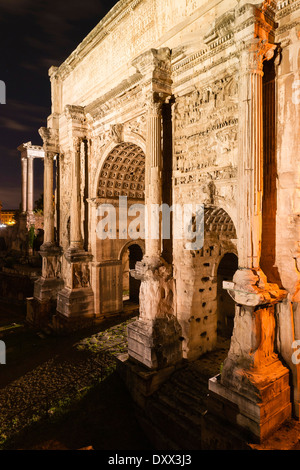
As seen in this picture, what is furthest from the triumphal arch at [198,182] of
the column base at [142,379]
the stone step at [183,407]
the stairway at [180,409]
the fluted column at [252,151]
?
Result: the stone step at [183,407]

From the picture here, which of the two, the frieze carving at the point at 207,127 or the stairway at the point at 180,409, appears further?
the frieze carving at the point at 207,127

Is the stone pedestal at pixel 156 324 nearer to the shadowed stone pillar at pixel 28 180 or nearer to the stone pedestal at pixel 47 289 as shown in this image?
the stone pedestal at pixel 47 289

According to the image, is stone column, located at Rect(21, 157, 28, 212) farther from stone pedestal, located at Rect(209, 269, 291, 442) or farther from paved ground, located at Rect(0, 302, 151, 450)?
stone pedestal, located at Rect(209, 269, 291, 442)

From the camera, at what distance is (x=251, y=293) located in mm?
4988

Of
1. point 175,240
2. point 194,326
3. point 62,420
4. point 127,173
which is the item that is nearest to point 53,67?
point 127,173

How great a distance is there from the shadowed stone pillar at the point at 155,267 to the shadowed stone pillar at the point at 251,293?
190cm

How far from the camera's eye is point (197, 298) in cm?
736

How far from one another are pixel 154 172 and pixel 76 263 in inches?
215

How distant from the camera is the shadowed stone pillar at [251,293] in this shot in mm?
5047

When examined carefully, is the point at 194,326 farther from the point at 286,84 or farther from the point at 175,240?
the point at 286,84

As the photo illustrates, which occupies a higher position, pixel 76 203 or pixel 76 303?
pixel 76 203

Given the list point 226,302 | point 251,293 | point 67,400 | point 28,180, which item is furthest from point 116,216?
point 28,180

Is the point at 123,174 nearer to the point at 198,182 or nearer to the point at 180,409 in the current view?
the point at 198,182

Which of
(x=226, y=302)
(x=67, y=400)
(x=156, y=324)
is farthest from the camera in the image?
(x=226, y=302)
